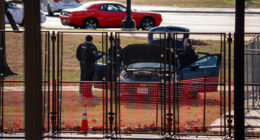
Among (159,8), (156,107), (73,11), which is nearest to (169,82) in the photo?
(156,107)

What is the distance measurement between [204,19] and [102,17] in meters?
8.10

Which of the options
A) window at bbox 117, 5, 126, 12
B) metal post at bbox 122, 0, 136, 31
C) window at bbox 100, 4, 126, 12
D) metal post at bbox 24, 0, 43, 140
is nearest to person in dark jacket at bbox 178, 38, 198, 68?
metal post at bbox 24, 0, 43, 140

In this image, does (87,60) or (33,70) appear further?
(87,60)

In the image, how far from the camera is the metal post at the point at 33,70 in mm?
5555

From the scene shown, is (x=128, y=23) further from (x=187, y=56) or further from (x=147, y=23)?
(x=187, y=56)

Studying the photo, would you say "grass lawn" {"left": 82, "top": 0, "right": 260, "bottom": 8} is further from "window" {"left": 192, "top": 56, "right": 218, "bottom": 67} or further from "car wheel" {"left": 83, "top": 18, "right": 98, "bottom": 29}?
"window" {"left": 192, "top": 56, "right": 218, "bottom": 67}

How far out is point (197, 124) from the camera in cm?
1146

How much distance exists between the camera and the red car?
24531 millimetres

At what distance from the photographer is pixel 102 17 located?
24.8m

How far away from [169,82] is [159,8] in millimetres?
27298

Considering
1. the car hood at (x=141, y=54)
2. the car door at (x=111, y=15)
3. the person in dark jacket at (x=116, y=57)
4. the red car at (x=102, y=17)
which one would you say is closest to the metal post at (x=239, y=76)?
the car hood at (x=141, y=54)

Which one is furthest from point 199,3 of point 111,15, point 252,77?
point 252,77

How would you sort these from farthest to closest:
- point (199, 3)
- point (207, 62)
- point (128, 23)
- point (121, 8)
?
point (199, 3)
point (121, 8)
point (128, 23)
point (207, 62)

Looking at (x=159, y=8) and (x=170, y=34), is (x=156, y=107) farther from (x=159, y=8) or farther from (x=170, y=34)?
(x=159, y=8)
